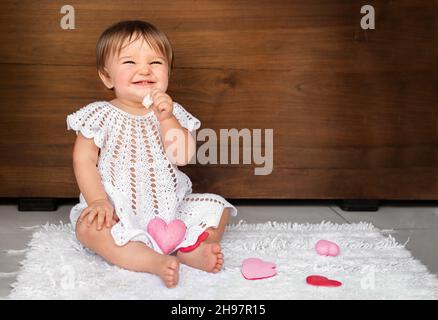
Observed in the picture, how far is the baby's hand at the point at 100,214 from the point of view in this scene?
109 centimetres

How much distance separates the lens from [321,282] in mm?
1007

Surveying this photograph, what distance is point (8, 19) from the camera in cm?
140

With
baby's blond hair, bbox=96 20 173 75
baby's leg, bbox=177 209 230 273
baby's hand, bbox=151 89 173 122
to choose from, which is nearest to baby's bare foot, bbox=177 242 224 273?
baby's leg, bbox=177 209 230 273

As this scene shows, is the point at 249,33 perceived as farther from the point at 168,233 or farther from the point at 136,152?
the point at 168,233

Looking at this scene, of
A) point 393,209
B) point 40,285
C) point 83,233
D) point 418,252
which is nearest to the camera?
point 40,285

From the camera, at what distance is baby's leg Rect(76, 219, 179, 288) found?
3.22 feet

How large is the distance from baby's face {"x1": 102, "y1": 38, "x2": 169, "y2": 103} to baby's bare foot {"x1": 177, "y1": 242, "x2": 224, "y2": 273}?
298mm

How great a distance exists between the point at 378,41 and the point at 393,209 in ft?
1.26

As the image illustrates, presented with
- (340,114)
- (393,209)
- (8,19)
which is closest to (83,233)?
(8,19)

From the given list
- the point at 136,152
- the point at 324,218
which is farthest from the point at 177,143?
the point at 324,218

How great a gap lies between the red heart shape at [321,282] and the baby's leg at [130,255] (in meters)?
0.20

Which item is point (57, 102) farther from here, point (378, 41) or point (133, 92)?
point (378, 41)

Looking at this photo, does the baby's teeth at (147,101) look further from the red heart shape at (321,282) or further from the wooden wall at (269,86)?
the red heart shape at (321,282)

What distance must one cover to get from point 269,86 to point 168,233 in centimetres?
50
